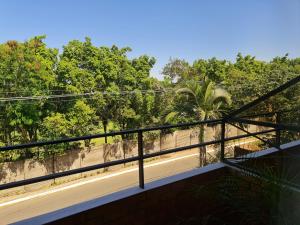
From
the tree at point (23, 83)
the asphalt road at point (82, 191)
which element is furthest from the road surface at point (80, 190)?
the tree at point (23, 83)

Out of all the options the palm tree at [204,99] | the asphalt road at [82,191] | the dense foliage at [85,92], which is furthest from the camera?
the dense foliage at [85,92]

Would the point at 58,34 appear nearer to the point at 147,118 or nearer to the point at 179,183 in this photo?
the point at 147,118

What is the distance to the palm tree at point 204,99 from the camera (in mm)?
11156

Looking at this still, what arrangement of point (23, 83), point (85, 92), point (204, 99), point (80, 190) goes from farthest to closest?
point (85, 92) < point (23, 83) < point (80, 190) < point (204, 99)

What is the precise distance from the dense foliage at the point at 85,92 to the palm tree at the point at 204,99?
4 cm

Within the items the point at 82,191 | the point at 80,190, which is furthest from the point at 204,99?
the point at 80,190

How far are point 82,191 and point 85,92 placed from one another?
239 inches

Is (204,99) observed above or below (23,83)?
below

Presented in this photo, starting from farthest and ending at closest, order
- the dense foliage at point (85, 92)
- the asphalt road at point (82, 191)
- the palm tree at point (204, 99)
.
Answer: the dense foliage at point (85, 92)
the palm tree at point (204, 99)
the asphalt road at point (82, 191)

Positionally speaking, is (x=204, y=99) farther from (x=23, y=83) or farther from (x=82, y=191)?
(x=23, y=83)

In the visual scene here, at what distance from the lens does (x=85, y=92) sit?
51.4ft

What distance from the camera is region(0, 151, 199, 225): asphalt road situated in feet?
32.2

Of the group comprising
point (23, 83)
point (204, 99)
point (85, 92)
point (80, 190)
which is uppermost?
point (23, 83)

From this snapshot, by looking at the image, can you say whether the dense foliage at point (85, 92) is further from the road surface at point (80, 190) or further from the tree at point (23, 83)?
the road surface at point (80, 190)
